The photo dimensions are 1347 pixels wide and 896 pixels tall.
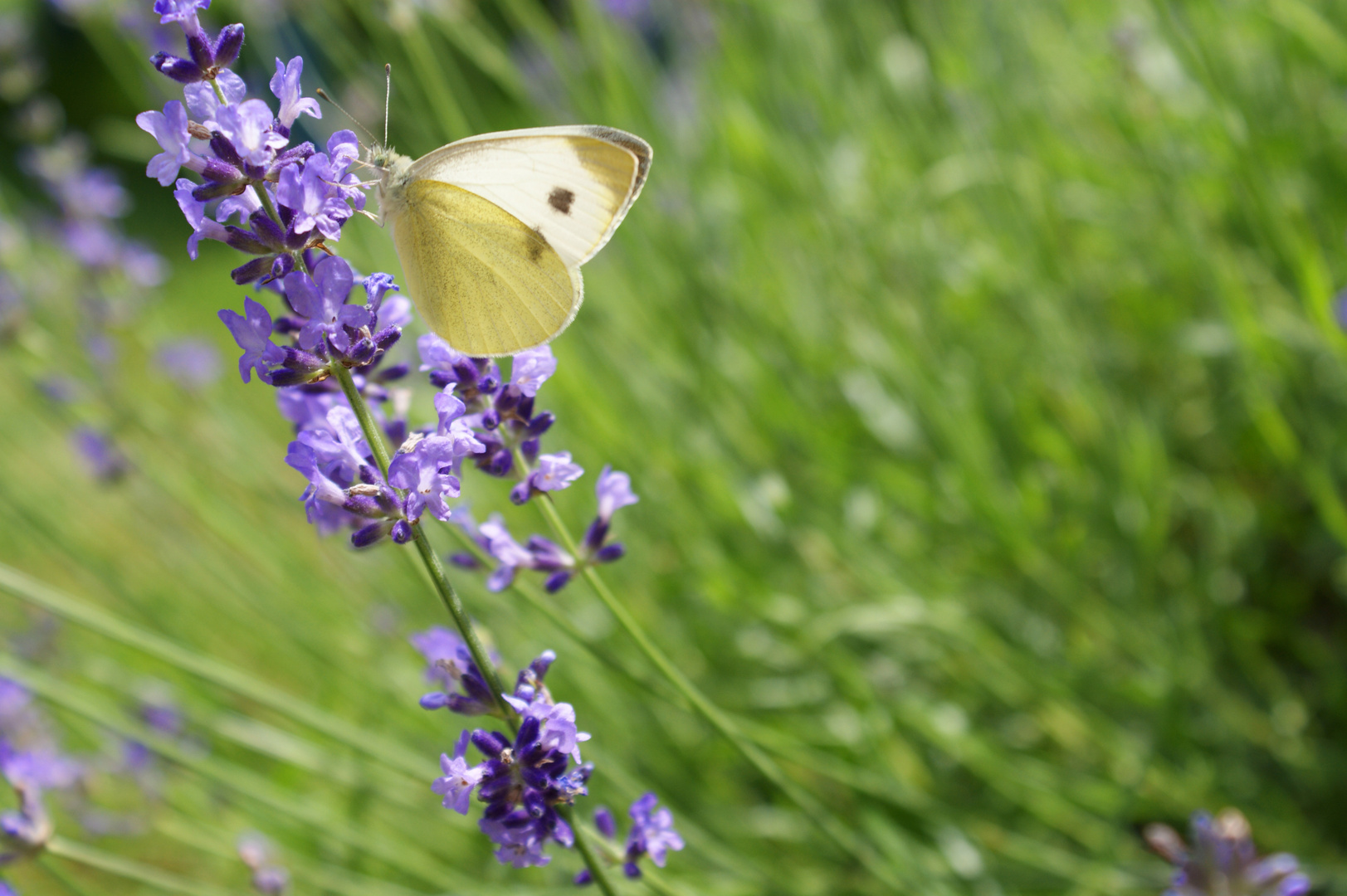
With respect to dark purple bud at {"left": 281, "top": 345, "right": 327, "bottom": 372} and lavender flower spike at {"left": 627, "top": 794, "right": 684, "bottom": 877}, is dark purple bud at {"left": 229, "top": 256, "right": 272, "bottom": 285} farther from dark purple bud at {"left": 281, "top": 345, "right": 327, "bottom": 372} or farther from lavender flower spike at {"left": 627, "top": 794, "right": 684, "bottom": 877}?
lavender flower spike at {"left": 627, "top": 794, "right": 684, "bottom": 877}

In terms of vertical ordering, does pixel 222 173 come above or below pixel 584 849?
above

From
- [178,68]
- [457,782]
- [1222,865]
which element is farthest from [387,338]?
[1222,865]

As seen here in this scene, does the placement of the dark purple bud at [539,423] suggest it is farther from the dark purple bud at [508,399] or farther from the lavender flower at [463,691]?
the lavender flower at [463,691]

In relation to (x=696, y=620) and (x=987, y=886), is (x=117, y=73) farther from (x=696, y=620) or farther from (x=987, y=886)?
(x=987, y=886)

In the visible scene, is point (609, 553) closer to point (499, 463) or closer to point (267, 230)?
point (499, 463)

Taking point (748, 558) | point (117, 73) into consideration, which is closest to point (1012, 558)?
point (748, 558)

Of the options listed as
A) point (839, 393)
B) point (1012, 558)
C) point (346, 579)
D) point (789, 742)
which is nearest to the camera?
point (789, 742)

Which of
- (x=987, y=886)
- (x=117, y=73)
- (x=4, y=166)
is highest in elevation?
(x=4, y=166)
